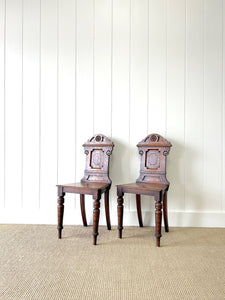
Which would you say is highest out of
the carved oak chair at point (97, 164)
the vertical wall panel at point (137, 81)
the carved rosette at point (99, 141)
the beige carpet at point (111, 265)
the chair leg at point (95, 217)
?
the vertical wall panel at point (137, 81)

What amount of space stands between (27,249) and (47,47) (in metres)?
2.19

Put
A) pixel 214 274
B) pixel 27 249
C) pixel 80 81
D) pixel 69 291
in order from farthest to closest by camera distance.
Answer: pixel 80 81, pixel 27 249, pixel 214 274, pixel 69 291

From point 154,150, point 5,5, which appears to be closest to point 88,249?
point 154,150

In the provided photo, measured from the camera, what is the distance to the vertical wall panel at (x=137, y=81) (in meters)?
2.71

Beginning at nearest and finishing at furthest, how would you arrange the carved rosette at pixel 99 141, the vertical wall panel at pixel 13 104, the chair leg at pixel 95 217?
the chair leg at pixel 95 217 → the carved rosette at pixel 99 141 → the vertical wall panel at pixel 13 104

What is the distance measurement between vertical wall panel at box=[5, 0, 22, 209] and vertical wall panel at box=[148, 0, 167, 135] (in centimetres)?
154

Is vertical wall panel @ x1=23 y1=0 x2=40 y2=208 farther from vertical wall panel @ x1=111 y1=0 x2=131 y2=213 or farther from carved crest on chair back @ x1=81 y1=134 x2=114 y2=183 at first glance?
vertical wall panel @ x1=111 y1=0 x2=131 y2=213

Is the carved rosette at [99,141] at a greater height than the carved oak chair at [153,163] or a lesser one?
greater

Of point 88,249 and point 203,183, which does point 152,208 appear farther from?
point 88,249

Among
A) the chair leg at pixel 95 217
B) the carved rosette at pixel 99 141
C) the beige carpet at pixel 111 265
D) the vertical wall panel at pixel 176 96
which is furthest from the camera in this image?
the vertical wall panel at pixel 176 96

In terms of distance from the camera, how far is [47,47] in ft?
9.13

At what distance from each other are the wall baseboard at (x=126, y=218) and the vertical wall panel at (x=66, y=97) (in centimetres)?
25

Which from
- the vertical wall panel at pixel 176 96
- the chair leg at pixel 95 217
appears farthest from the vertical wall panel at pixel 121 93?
the chair leg at pixel 95 217

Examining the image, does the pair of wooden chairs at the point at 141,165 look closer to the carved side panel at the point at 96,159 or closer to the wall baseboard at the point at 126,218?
the carved side panel at the point at 96,159
